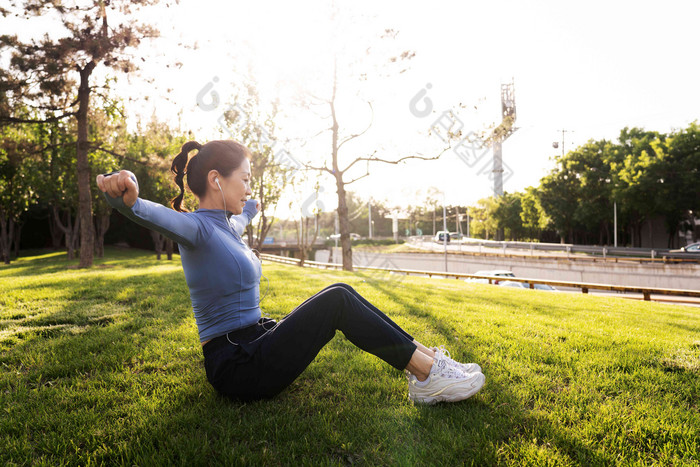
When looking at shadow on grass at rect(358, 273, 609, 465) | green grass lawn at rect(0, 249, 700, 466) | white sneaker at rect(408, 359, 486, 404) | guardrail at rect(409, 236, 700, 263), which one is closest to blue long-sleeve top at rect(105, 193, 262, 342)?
green grass lawn at rect(0, 249, 700, 466)

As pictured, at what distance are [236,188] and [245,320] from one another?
0.89 meters

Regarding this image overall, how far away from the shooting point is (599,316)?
22.6ft

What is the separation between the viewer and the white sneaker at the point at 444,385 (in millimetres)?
2701

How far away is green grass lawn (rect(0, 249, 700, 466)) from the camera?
2.22 metres

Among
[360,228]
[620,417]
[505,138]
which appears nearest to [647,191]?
[505,138]

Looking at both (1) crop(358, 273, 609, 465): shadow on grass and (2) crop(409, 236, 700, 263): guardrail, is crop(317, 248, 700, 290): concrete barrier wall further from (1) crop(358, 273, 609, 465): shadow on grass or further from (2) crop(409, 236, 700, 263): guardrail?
(1) crop(358, 273, 609, 465): shadow on grass

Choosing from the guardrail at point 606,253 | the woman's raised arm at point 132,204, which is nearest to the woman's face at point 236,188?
the woman's raised arm at point 132,204

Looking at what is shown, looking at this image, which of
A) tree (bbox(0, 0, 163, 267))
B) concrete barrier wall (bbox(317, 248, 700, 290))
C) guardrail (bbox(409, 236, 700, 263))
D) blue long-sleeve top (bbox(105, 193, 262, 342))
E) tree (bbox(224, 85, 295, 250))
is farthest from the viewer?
guardrail (bbox(409, 236, 700, 263))

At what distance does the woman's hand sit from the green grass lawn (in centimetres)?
137

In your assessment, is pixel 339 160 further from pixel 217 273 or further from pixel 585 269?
pixel 585 269

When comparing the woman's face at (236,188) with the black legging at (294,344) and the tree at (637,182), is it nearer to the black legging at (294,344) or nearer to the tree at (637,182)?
the black legging at (294,344)

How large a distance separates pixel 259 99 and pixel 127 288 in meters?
14.2

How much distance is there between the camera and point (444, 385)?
106 inches

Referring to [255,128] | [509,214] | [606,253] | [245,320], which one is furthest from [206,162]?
[509,214]
